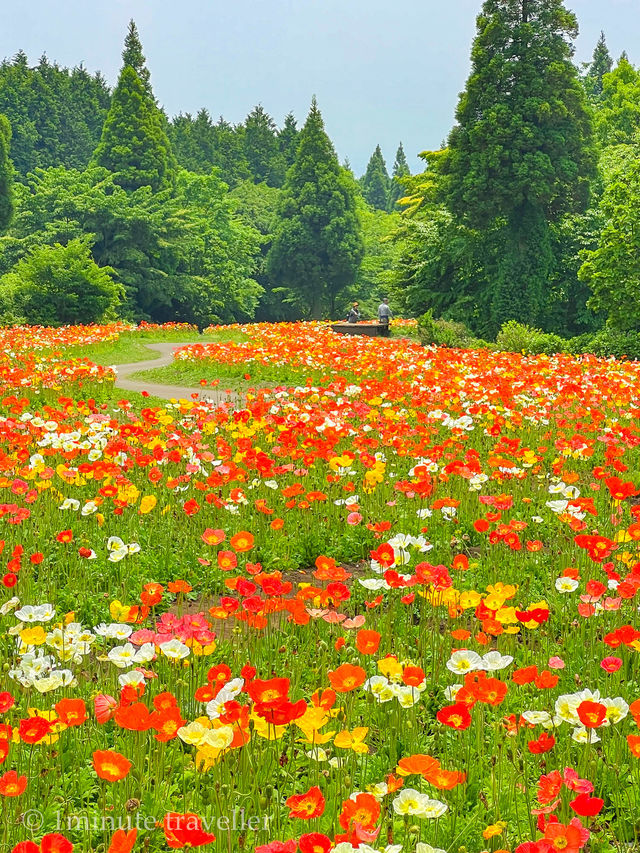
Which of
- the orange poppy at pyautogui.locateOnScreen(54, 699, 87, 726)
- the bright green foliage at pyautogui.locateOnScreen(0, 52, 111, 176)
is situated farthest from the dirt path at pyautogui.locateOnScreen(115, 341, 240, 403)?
the bright green foliage at pyautogui.locateOnScreen(0, 52, 111, 176)

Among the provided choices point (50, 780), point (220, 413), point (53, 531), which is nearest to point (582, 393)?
point (220, 413)

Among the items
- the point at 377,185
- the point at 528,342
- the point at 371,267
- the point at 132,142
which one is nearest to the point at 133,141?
the point at 132,142

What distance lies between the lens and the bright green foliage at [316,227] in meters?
42.8

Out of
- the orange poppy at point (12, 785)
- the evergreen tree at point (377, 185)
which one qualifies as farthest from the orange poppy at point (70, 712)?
the evergreen tree at point (377, 185)

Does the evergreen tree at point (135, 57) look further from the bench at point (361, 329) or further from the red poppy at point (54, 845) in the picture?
the red poppy at point (54, 845)

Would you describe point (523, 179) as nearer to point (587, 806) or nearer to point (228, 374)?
point (228, 374)

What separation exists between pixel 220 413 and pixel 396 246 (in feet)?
157

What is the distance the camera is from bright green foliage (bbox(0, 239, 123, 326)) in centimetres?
2425

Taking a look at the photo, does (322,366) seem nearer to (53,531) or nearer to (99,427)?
(99,427)

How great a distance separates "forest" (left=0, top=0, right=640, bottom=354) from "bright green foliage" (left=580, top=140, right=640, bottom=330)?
0.15ft

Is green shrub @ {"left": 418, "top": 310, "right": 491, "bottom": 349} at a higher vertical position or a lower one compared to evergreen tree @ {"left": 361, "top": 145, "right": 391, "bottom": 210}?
lower

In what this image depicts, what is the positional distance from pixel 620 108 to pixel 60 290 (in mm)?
33193
